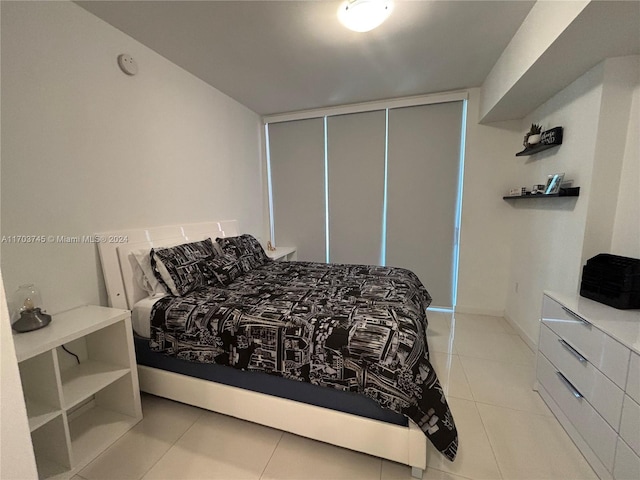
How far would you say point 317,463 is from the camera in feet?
4.58

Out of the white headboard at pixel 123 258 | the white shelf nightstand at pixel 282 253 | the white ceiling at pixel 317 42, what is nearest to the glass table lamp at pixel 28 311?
the white headboard at pixel 123 258

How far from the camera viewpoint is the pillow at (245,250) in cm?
255

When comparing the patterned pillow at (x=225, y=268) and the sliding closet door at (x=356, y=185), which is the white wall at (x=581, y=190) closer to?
the sliding closet door at (x=356, y=185)

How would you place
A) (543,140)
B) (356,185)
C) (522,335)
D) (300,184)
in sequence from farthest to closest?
(300,184) < (356,185) < (522,335) < (543,140)

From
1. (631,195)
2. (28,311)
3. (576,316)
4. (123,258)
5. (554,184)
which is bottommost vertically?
(576,316)

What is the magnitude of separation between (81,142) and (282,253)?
2.26 metres

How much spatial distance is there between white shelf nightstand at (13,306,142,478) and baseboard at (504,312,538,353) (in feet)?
10.0

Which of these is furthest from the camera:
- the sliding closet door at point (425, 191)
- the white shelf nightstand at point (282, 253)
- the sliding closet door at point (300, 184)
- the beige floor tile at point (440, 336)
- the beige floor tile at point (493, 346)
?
the sliding closet door at point (300, 184)

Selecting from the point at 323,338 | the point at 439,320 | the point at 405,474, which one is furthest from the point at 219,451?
the point at 439,320

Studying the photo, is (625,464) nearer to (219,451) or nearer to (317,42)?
(219,451)

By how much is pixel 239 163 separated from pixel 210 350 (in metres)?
2.38

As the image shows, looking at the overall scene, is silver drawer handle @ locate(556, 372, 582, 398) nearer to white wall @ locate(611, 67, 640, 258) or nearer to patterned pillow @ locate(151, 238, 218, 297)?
white wall @ locate(611, 67, 640, 258)

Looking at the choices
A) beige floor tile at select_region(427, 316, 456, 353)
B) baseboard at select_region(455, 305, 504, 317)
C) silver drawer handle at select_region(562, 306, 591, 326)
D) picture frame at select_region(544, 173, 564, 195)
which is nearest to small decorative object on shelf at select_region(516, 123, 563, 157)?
picture frame at select_region(544, 173, 564, 195)

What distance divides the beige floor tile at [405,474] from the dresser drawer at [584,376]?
2.46ft
